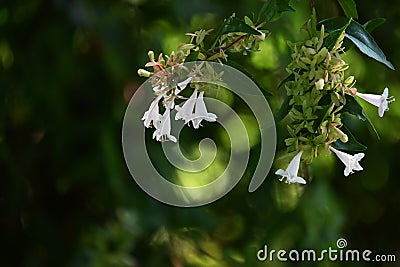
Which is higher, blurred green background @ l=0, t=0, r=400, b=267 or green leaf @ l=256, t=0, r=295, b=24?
blurred green background @ l=0, t=0, r=400, b=267

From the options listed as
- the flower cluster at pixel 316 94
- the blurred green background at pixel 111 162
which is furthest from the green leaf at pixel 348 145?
the blurred green background at pixel 111 162

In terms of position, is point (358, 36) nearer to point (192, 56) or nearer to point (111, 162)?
point (192, 56)

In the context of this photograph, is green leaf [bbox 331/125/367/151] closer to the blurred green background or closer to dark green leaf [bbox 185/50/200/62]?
dark green leaf [bbox 185/50/200/62]

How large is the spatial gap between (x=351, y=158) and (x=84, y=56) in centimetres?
64

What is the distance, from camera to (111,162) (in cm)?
92

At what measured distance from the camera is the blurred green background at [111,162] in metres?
0.94

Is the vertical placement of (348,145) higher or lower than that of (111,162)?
lower

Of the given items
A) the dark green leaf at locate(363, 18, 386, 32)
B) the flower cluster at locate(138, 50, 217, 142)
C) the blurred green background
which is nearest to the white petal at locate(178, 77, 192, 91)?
the flower cluster at locate(138, 50, 217, 142)

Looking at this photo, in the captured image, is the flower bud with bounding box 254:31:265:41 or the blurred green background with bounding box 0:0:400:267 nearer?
the flower bud with bounding box 254:31:265:41

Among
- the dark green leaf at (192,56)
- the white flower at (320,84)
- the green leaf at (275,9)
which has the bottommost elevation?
the white flower at (320,84)

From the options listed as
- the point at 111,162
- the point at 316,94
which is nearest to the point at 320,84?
the point at 316,94

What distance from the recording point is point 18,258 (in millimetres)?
1050

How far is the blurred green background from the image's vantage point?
937mm

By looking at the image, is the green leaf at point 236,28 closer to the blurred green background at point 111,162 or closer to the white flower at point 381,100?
the white flower at point 381,100
